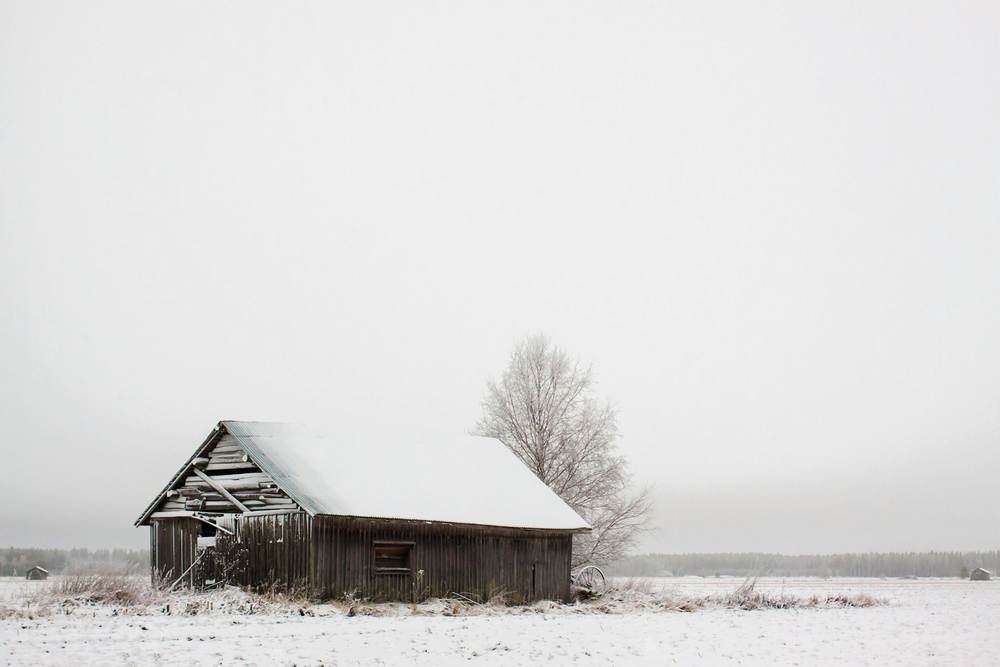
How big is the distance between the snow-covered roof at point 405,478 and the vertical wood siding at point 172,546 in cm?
404

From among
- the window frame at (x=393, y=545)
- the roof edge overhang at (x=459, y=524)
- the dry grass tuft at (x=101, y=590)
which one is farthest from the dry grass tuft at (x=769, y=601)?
the dry grass tuft at (x=101, y=590)

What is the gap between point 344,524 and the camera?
28078mm

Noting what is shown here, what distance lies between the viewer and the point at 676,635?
23.2 m

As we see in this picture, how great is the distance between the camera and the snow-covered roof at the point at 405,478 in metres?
28.5

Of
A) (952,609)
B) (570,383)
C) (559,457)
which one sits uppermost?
(570,383)

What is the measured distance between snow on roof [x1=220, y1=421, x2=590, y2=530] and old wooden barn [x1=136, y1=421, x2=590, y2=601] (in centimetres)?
6

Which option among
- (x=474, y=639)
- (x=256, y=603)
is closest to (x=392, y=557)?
(x=256, y=603)

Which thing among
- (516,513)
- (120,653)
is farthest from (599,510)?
(120,653)

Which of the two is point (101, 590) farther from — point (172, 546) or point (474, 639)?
point (474, 639)

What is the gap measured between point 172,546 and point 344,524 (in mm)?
7190

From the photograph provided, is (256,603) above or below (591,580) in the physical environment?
above

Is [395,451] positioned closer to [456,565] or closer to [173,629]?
[456,565]

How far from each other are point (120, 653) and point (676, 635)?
43.0ft

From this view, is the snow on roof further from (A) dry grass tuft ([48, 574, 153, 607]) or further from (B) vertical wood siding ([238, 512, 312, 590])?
(A) dry grass tuft ([48, 574, 153, 607])
